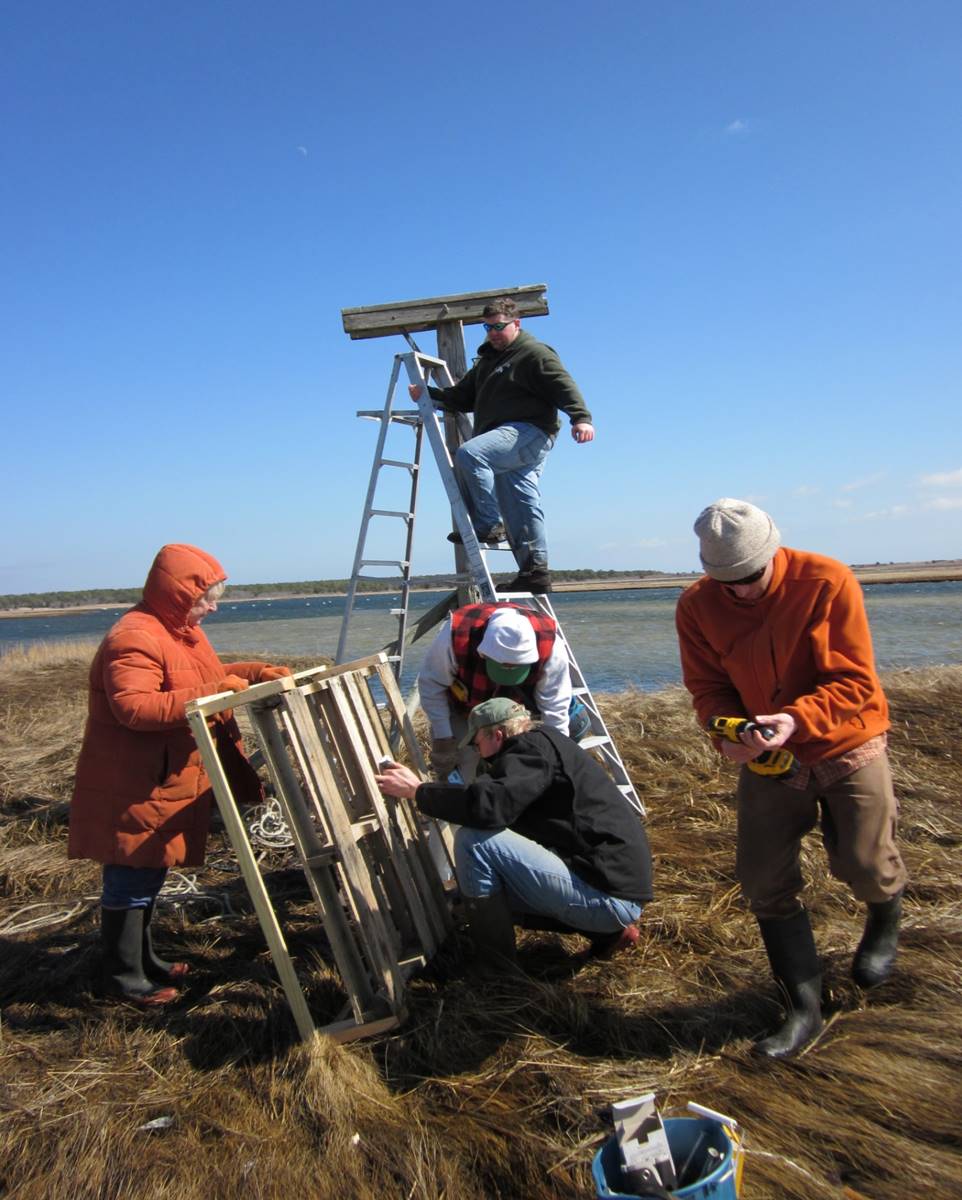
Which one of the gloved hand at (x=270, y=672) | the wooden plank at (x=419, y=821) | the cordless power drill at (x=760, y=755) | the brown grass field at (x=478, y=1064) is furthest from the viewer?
the gloved hand at (x=270, y=672)

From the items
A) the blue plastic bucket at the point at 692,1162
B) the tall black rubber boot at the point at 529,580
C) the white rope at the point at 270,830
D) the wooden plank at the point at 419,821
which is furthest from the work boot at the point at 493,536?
the blue plastic bucket at the point at 692,1162

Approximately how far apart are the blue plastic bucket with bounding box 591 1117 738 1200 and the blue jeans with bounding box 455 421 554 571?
3.67 m

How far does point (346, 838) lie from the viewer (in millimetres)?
3152

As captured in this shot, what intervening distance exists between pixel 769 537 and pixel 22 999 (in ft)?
11.9

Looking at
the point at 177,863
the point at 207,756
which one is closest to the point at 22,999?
the point at 177,863

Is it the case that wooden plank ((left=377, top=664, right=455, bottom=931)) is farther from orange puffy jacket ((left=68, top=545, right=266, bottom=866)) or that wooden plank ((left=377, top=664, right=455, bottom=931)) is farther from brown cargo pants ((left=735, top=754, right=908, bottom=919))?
brown cargo pants ((left=735, top=754, right=908, bottom=919))

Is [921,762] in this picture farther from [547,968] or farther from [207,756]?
[207,756]

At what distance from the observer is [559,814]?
3.34 metres

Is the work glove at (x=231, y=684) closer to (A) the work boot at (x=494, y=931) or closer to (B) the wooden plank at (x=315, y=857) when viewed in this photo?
(B) the wooden plank at (x=315, y=857)

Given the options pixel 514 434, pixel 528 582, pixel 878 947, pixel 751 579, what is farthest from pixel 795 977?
pixel 514 434

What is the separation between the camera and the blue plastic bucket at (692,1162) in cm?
189

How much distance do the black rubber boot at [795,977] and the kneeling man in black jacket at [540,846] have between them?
23.6 inches

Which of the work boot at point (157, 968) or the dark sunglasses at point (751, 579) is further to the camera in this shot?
the work boot at point (157, 968)

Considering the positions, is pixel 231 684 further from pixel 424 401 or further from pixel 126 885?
pixel 424 401
